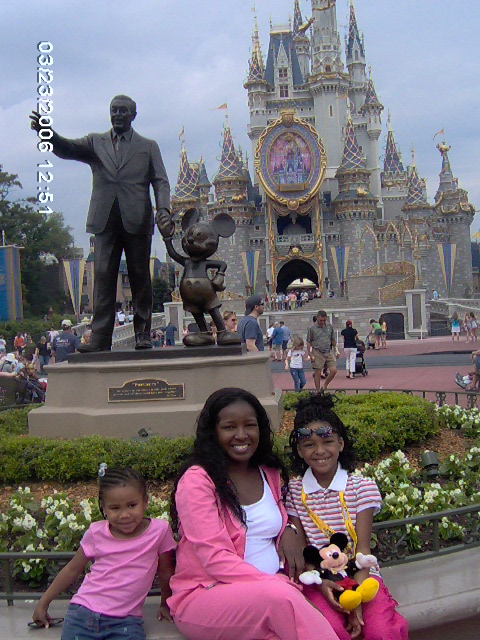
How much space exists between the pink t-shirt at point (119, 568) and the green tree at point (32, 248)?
1864 inches

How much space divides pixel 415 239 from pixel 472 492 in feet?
136

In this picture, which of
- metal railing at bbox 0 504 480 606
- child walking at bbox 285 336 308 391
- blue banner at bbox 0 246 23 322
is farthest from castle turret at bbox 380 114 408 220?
metal railing at bbox 0 504 480 606

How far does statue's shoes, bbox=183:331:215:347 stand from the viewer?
6957 mm

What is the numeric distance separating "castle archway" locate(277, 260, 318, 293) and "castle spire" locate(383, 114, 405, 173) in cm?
1187

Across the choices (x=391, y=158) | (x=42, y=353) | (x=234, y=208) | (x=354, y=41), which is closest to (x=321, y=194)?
(x=234, y=208)

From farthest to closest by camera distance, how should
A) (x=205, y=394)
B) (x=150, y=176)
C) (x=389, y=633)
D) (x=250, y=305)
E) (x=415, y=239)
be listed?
(x=415, y=239) < (x=250, y=305) < (x=150, y=176) < (x=205, y=394) < (x=389, y=633)

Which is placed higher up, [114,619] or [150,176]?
[150,176]

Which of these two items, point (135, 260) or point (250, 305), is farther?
point (250, 305)

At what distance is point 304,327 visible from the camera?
35.4 m

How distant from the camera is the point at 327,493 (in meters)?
3.27

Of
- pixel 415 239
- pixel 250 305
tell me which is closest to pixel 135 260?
pixel 250 305

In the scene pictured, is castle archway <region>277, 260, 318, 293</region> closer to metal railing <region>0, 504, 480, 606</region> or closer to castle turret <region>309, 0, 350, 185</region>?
castle turret <region>309, 0, 350, 185</region>

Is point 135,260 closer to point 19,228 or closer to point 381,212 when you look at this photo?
point 19,228

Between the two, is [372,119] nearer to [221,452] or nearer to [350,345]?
[350,345]
